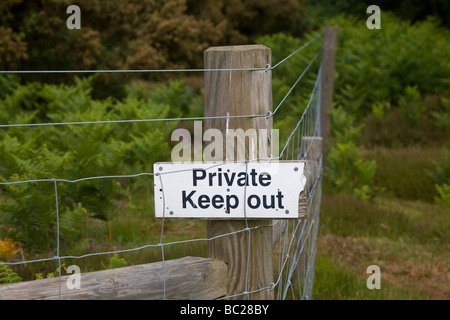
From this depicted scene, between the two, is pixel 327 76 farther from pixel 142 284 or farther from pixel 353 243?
pixel 142 284

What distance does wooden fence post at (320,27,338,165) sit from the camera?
26.9 ft

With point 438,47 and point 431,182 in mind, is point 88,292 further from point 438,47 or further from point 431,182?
point 438,47

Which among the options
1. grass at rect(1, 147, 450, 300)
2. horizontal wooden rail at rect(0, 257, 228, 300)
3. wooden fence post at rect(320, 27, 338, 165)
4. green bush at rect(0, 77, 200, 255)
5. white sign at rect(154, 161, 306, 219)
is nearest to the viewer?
horizontal wooden rail at rect(0, 257, 228, 300)

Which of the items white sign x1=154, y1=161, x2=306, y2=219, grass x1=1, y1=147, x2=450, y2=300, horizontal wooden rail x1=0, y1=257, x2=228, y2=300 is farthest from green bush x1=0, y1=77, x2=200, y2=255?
horizontal wooden rail x1=0, y1=257, x2=228, y2=300

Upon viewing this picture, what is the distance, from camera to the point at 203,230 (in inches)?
232

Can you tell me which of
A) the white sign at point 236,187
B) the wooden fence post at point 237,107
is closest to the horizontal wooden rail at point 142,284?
the wooden fence post at point 237,107

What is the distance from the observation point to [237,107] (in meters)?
2.34

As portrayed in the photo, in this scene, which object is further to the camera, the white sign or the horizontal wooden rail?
the white sign

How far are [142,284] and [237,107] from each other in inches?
31.4

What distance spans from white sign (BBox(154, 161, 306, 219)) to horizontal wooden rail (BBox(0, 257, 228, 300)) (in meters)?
0.22

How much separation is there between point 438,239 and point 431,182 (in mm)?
2258

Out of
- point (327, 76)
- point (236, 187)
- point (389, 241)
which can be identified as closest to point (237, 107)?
point (236, 187)

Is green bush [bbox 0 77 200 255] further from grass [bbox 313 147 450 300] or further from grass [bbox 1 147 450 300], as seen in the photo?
grass [bbox 313 147 450 300]
